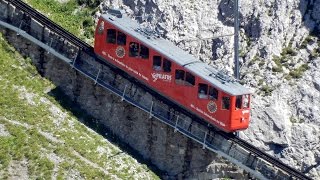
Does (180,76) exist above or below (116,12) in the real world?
below

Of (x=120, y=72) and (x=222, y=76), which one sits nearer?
(x=222, y=76)

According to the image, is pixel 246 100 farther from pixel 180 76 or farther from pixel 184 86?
pixel 180 76

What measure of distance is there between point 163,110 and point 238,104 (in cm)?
460

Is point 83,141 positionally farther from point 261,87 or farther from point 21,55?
point 261,87

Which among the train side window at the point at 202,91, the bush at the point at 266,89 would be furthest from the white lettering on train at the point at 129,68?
the bush at the point at 266,89

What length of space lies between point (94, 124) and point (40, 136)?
385cm

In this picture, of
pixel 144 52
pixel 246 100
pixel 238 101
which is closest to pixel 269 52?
pixel 246 100

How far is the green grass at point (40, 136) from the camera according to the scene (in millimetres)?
35250

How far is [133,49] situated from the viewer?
3900cm

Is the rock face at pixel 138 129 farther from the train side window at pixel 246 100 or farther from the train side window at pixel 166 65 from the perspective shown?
the train side window at pixel 246 100

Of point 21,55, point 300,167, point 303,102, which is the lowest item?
point 300,167

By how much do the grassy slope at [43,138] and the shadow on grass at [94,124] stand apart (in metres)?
0.38

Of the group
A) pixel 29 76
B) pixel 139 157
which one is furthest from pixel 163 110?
pixel 29 76

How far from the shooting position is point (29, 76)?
132 feet
